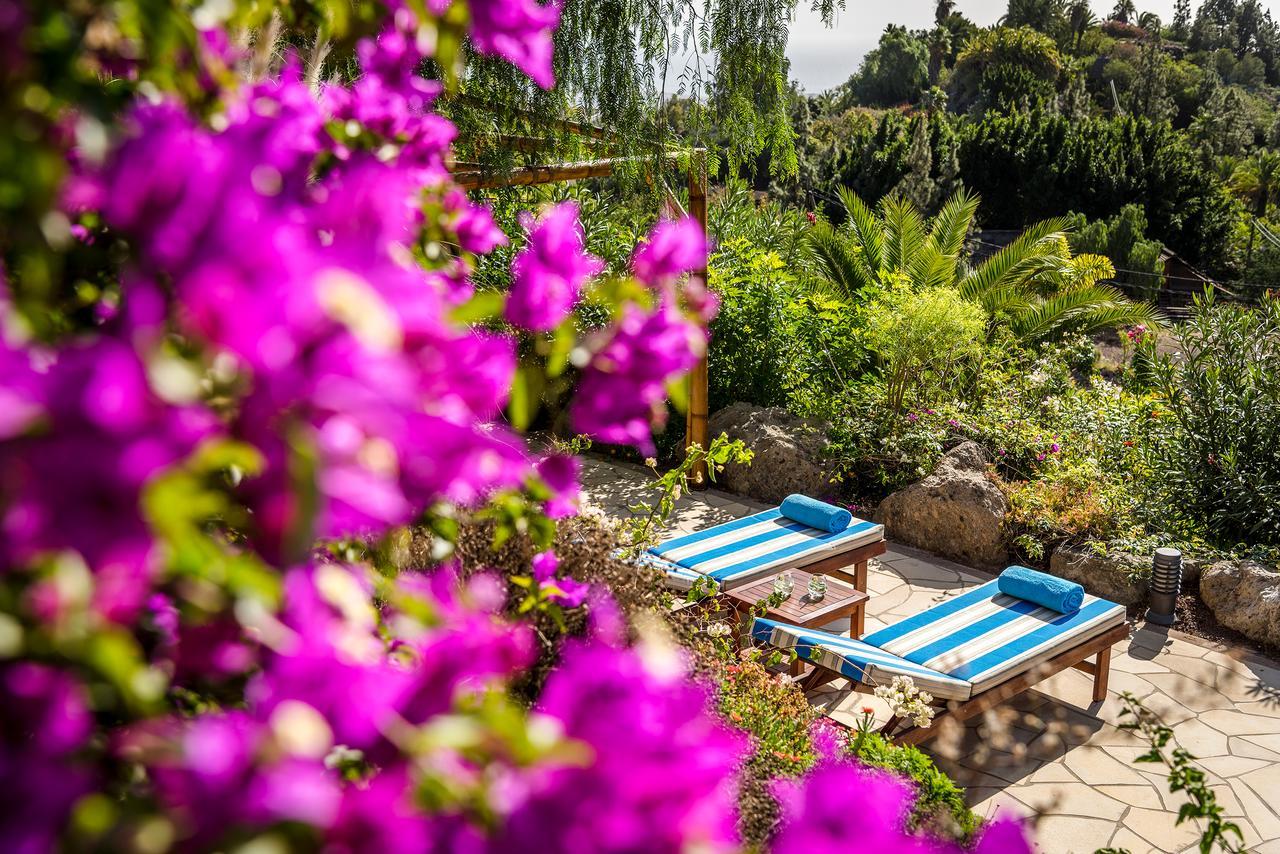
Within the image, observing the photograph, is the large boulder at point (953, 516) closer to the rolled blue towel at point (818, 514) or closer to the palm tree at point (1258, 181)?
the rolled blue towel at point (818, 514)

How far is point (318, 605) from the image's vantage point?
21.6 inches

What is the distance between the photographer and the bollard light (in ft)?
18.0

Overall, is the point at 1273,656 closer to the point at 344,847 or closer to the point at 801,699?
the point at 801,699

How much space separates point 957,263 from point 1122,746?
7.14 meters

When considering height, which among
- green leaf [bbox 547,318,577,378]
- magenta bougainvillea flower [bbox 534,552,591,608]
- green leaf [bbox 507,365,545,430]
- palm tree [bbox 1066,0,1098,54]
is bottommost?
magenta bougainvillea flower [bbox 534,552,591,608]

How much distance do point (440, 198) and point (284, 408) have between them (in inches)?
30.7

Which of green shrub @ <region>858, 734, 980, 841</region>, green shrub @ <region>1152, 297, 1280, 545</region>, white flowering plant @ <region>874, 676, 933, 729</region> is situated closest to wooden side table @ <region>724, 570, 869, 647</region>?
white flowering plant @ <region>874, 676, 933, 729</region>

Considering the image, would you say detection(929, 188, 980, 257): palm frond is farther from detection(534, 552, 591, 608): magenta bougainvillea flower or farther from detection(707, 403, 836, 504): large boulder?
detection(534, 552, 591, 608): magenta bougainvillea flower

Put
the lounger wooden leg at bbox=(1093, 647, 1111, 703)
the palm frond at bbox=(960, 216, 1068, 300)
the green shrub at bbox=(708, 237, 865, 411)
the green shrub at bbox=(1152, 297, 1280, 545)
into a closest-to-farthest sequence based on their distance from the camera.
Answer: the lounger wooden leg at bbox=(1093, 647, 1111, 703)
the green shrub at bbox=(1152, 297, 1280, 545)
the green shrub at bbox=(708, 237, 865, 411)
the palm frond at bbox=(960, 216, 1068, 300)

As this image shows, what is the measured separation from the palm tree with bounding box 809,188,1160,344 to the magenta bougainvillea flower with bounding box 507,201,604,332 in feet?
29.2

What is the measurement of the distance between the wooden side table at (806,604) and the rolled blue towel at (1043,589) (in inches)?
30.2

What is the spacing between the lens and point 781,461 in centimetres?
757

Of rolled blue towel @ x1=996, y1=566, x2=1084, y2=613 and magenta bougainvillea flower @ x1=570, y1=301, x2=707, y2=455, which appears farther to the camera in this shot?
rolled blue towel @ x1=996, y1=566, x2=1084, y2=613

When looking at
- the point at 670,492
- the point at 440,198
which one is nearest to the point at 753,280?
the point at 670,492
